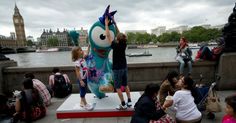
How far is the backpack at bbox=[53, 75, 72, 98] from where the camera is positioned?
19.7 feet

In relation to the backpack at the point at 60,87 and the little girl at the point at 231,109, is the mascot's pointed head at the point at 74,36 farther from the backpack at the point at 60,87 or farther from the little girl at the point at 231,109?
the little girl at the point at 231,109

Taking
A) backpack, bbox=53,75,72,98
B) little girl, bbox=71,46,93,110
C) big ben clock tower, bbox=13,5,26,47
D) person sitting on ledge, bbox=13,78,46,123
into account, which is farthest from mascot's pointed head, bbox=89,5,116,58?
big ben clock tower, bbox=13,5,26,47

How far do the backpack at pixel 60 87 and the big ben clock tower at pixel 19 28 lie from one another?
119 metres

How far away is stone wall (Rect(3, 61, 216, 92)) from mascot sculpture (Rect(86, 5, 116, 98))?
212cm

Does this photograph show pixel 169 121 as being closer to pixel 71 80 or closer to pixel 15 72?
pixel 71 80

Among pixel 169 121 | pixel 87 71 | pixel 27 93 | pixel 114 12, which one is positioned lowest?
pixel 169 121

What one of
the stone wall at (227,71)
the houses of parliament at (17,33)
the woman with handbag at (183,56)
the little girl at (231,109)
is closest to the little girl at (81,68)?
the little girl at (231,109)

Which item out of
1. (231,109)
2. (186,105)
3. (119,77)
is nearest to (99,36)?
(119,77)

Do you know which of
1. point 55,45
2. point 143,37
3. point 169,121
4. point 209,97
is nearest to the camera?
point 169,121

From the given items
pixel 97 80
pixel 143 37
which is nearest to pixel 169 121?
pixel 97 80

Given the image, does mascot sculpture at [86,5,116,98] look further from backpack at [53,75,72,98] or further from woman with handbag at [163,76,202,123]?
backpack at [53,75,72,98]

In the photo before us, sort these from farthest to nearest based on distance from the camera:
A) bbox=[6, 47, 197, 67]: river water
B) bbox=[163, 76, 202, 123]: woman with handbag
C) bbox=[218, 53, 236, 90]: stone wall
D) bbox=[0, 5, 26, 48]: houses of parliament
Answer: bbox=[0, 5, 26, 48]: houses of parliament → bbox=[6, 47, 197, 67]: river water → bbox=[218, 53, 236, 90]: stone wall → bbox=[163, 76, 202, 123]: woman with handbag

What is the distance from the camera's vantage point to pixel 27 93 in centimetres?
418

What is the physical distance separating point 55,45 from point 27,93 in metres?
123
